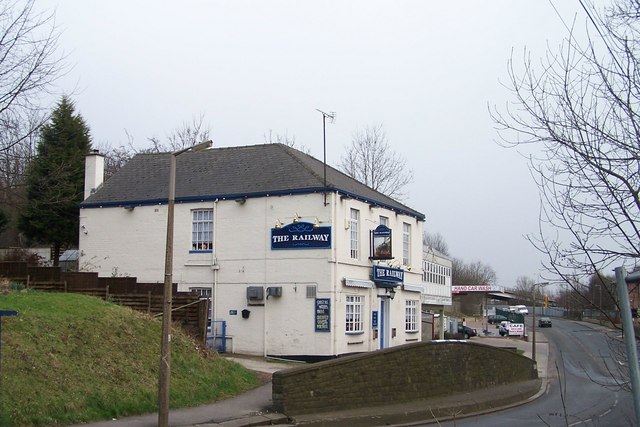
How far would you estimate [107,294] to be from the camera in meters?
25.0

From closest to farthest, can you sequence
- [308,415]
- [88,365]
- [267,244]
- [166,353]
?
[166,353] → [88,365] → [308,415] → [267,244]

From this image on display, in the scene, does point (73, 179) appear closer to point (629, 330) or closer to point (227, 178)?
point (227, 178)

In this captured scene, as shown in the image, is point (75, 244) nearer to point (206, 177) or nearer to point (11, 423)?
point (206, 177)

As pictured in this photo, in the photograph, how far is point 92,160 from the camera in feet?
120

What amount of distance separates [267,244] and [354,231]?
3.82 metres

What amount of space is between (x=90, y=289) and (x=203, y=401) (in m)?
9.32

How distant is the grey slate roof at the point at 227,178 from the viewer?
30969 millimetres

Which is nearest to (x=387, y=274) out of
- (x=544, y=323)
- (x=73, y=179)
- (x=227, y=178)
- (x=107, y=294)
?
(x=227, y=178)

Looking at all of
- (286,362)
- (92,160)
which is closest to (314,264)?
(286,362)

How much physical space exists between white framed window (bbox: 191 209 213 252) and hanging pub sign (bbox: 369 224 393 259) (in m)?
7.05

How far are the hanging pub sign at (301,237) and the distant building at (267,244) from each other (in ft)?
0.14

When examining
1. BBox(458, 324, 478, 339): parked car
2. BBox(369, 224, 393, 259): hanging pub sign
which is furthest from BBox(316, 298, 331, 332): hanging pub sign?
BBox(458, 324, 478, 339): parked car

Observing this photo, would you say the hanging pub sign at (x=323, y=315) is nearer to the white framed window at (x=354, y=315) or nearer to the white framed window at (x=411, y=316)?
the white framed window at (x=354, y=315)

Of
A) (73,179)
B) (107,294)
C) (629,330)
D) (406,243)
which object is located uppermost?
(73,179)
